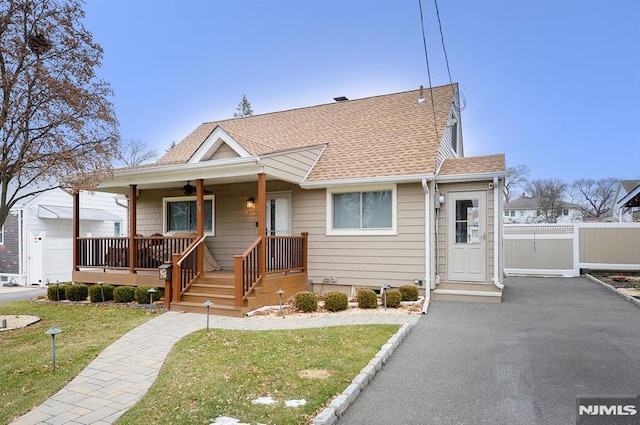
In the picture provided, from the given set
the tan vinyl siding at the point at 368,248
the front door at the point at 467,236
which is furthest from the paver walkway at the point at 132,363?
the front door at the point at 467,236

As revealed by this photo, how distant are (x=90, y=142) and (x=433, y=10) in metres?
7.05

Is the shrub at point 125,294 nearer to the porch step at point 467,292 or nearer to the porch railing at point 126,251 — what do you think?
the porch railing at point 126,251

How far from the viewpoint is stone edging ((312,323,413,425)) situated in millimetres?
3646

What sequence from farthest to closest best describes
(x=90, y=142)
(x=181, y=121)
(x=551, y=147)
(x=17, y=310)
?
(x=551, y=147)
(x=181, y=121)
(x=17, y=310)
(x=90, y=142)

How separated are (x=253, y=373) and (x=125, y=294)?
630 cm

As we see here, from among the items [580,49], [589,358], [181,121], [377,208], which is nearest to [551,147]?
[580,49]

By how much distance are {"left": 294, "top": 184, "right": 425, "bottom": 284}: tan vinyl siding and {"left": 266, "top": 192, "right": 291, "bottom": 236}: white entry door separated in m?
0.26

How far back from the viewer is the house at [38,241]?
15.1m

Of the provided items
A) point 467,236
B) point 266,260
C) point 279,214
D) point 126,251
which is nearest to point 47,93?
point 126,251

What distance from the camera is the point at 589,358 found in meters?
5.37

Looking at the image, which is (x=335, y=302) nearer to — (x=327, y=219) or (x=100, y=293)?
(x=327, y=219)

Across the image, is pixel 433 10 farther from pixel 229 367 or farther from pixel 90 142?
pixel 90 142

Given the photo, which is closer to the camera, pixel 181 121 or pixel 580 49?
pixel 580 49

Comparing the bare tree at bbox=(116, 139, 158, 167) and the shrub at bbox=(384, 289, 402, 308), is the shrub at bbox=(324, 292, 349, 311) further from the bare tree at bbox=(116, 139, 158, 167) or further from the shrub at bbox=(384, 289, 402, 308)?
the bare tree at bbox=(116, 139, 158, 167)
